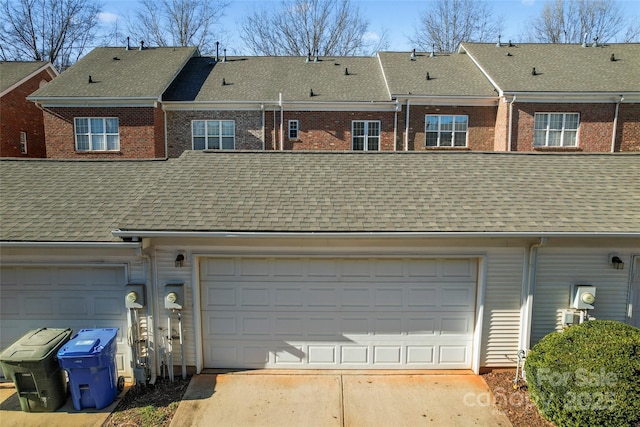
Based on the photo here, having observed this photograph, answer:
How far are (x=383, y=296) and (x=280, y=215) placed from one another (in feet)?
7.76

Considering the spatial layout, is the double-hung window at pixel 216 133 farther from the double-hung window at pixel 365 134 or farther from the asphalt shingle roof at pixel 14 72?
the asphalt shingle roof at pixel 14 72

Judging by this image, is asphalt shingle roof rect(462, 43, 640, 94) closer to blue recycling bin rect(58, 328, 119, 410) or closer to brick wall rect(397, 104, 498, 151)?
brick wall rect(397, 104, 498, 151)

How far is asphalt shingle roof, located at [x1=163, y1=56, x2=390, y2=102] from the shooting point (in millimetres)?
Result: 18094

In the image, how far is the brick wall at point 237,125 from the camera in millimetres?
17953

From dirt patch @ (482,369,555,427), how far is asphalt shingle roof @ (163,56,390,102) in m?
13.6

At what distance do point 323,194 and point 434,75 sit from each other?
1463 centimetres

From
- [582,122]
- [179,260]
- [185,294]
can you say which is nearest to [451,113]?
[582,122]

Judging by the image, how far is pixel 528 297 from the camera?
22.0 ft

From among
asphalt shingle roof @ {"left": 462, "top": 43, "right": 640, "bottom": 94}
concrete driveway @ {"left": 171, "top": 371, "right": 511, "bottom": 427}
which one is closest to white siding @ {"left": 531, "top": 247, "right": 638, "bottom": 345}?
concrete driveway @ {"left": 171, "top": 371, "right": 511, "bottom": 427}

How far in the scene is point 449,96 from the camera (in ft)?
57.0

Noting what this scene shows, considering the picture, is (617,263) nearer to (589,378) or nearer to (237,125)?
(589,378)

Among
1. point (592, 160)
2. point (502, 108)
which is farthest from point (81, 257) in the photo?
point (502, 108)

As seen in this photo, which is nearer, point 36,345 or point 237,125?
point 36,345

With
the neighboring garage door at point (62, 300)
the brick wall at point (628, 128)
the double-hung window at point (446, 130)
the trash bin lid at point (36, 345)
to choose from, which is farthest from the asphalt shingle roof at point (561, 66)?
the trash bin lid at point (36, 345)
